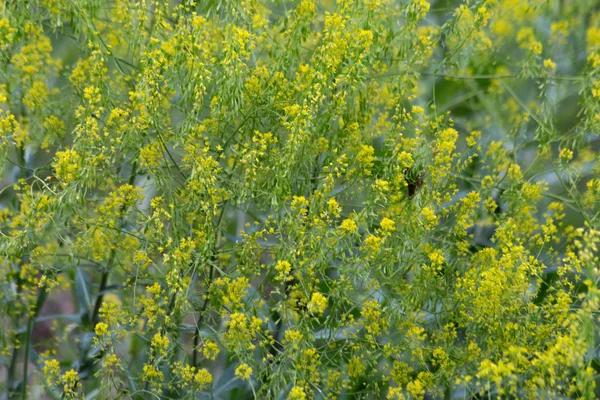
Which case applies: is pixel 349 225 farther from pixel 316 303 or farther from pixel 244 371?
pixel 244 371

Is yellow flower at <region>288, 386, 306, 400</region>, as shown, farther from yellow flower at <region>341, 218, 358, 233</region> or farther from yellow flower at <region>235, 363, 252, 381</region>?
yellow flower at <region>341, 218, 358, 233</region>

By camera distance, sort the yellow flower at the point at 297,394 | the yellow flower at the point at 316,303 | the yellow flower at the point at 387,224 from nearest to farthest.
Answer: the yellow flower at the point at 297,394, the yellow flower at the point at 316,303, the yellow flower at the point at 387,224

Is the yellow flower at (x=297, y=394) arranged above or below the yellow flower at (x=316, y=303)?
below

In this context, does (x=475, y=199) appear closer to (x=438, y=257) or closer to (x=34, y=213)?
(x=438, y=257)

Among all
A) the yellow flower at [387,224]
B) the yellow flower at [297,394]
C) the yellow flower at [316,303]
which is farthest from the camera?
the yellow flower at [387,224]

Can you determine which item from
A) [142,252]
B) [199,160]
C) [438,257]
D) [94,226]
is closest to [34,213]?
[94,226]

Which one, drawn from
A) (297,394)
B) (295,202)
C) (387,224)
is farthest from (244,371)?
(387,224)

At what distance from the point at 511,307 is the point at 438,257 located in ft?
1.01

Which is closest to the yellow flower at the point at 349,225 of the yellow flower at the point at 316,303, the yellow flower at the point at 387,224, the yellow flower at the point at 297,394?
the yellow flower at the point at 387,224

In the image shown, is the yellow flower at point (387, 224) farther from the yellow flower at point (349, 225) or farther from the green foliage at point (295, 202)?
the yellow flower at point (349, 225)

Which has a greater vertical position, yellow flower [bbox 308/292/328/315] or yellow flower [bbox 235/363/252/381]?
yellow flower [bbox 308/292/328/315]

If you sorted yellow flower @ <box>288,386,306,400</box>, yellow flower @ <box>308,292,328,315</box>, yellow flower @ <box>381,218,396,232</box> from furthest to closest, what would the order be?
yellow flower @ <box>381,218,396,232</box>, yellow flower @ <box>308,292,328,315</box>, yellow flower @ <box>288,386,306,400</box>

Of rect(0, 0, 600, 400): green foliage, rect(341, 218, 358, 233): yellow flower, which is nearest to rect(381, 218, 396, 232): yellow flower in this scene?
rect(0, 0, 600, 400): green foliage

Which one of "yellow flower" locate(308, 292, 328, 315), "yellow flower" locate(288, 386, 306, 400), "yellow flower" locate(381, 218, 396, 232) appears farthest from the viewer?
"yellow flower" locate(381, 218, 396, 232)
